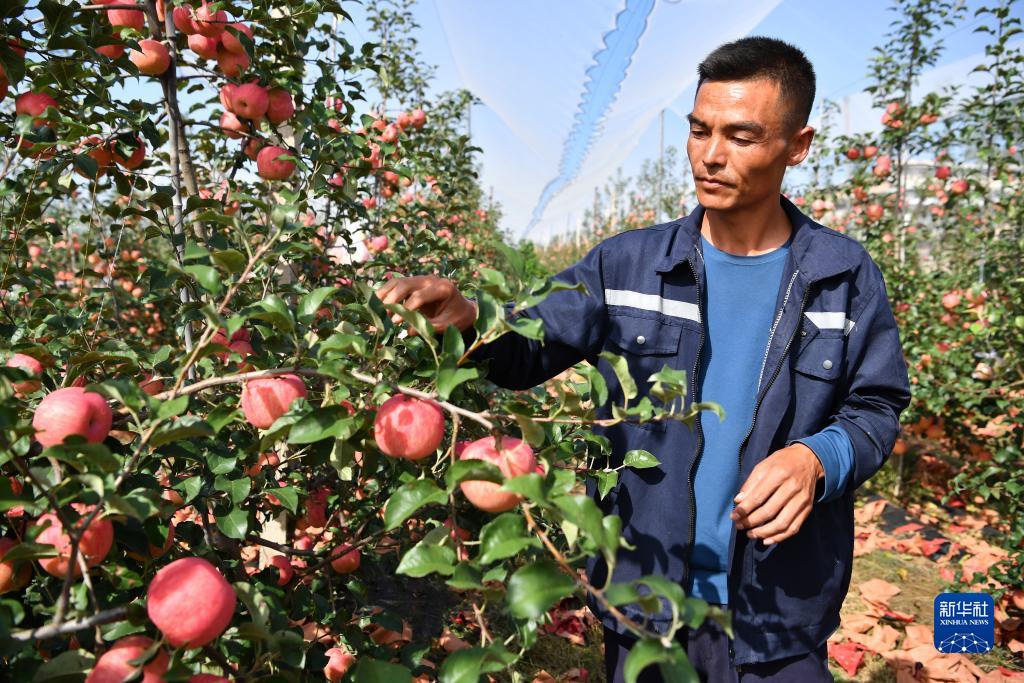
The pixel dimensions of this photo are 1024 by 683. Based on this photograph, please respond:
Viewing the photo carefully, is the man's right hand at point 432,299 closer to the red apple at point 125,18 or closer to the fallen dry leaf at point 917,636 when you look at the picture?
the red apple at point 125,18

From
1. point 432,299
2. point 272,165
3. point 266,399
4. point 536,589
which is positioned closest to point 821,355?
point 432,299

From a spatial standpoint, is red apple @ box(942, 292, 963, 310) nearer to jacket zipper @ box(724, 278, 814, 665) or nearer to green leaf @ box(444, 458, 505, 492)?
jacket zipper @ box(724, 278, 814, 665)

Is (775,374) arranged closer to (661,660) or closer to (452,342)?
(452,342)

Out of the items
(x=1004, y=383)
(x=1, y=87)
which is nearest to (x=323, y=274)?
(x=1, y=87)

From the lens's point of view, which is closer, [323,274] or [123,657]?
[123,657]

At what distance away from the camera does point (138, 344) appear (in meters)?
1.42

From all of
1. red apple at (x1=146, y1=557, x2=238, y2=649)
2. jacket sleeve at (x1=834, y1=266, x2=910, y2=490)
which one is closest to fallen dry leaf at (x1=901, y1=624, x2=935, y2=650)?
jacket sleeve at (x1=834, y1=266, x2=910, y2=490)

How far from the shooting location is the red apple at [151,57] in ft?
4.84

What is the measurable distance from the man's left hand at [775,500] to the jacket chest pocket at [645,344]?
0.87 feet

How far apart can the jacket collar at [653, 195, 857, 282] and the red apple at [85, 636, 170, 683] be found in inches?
40.8

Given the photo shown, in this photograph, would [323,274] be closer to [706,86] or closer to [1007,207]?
[706,86]

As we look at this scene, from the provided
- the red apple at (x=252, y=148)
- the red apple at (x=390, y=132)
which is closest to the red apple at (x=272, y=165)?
the red apple at (x=252, y=148)

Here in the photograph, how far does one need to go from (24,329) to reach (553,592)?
4.10 ft

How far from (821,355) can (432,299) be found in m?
0.76
